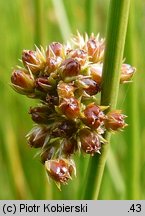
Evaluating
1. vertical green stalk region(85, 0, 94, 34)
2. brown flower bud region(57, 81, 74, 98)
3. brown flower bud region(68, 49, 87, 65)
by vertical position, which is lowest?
brown flower bud region(57, 81, 74, 98)

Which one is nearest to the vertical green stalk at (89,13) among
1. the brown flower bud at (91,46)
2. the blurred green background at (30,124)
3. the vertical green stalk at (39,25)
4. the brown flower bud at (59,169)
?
the blurred green background at (30,124)

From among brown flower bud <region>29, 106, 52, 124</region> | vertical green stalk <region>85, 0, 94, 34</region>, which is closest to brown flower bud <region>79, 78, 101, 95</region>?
brown flower bud <region>29, 106, 52, 124</region>

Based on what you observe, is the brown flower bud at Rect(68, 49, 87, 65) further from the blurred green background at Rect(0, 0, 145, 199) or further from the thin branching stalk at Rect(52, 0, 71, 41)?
the thin branching stalk at Rect(52, 0, 71, 41)

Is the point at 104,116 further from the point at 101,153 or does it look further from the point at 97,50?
the point at 97,50

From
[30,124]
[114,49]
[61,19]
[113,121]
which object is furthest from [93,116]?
[30,124]

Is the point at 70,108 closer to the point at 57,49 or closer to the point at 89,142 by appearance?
the point at 89,142

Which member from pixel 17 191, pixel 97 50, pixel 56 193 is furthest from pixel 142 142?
pixel 97 50
